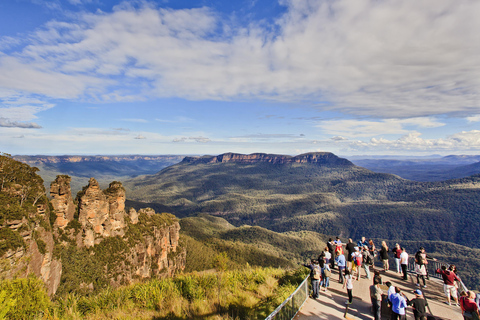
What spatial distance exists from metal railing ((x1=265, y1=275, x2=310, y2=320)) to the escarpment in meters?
20.6

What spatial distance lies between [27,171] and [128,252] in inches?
1158

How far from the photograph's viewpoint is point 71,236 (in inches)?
1737

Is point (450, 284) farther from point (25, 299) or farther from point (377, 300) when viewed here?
point (25, 299)

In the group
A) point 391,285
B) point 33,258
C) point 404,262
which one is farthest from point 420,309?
point 33,258

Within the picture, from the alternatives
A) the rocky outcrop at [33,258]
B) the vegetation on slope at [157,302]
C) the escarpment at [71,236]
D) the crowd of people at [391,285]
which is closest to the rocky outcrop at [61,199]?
the escarpment at [71,236]

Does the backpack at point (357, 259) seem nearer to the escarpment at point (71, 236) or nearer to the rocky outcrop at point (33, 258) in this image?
the escarpment at point (71, 236)

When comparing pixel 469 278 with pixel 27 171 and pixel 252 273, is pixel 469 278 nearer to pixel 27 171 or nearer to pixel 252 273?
pixel 252 273

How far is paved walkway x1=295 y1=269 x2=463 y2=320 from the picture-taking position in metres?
13.4

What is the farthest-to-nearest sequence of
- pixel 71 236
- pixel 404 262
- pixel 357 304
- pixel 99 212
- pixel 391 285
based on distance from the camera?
pixel 99 212 < pixel 71 236 < pixel 404 262 < pixel 357 304 < pixel 391 285

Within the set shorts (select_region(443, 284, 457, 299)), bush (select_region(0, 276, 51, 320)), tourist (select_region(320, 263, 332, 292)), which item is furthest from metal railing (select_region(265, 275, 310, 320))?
shorts (select_region(443, 284, 457, 299))

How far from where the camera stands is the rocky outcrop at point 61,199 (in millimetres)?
41594

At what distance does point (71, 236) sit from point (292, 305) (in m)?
48.9

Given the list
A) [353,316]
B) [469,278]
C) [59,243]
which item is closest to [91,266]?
[59,243]

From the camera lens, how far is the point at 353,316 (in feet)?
44.4
